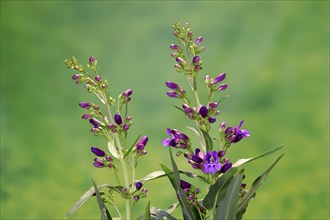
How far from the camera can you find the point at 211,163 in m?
1.43

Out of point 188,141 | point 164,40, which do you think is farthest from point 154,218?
point 164,40

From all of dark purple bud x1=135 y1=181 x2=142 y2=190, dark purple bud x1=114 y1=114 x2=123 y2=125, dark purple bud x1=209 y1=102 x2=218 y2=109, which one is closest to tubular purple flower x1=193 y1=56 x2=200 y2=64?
dark purple bud x1=209 y1=102 x2=218 y2=109

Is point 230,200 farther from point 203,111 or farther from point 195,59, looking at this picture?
point 195,59

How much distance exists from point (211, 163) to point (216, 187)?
59mm

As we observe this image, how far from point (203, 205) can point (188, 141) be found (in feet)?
0.56

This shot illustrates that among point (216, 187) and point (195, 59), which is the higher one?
point (195, 59)

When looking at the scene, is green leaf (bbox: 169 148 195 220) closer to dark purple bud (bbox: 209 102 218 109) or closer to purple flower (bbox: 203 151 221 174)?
purple flower (bbox: 203 151 221 174)

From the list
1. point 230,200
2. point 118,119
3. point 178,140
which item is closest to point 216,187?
point 230,200

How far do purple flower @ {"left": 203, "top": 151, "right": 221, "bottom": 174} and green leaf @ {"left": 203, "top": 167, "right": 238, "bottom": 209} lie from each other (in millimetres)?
24

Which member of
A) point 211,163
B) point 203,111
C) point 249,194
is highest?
point 203,111

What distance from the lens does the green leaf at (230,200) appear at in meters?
1.40

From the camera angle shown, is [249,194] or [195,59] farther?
[195,59]

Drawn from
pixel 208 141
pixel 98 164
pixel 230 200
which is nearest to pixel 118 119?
pixel 98 164

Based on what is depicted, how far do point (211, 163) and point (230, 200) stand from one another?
10cm
